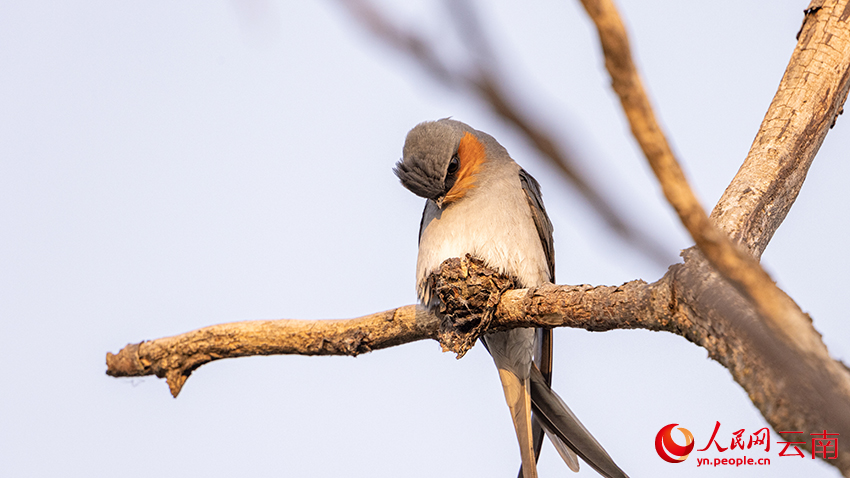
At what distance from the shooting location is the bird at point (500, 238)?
17.6 feet

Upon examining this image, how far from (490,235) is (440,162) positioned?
76 centimetres

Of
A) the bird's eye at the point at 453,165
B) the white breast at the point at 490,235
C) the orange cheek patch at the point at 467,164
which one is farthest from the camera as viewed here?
the bird's eye at the point at 453,165

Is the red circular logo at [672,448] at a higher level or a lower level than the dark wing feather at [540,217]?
lower

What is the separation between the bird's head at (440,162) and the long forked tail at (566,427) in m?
1.74

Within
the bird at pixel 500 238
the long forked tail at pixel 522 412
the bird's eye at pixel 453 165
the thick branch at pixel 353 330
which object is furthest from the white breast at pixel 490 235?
the long forked tail at pixel 522 412

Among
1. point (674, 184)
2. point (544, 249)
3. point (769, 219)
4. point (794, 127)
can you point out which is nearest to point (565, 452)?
point (544, 249)

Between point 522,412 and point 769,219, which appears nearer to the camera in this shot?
point 769,219

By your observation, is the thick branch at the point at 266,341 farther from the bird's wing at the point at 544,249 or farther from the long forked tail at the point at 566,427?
the bird's wing at the point at 544,249

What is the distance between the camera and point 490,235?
17.7 ft

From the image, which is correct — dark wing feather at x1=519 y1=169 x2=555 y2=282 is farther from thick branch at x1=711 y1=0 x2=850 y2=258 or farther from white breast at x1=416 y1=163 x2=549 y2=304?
thick branch at x1=711 y1=0 x2=850 y2=258

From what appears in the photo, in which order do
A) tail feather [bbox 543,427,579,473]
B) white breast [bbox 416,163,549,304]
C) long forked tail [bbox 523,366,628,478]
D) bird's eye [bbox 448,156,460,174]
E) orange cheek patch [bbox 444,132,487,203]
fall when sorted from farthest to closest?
bird's eye [bbox 448,156,460,174] → orange cheek patch [bbox 444,132,487,203] → white breast [bbox 416,163,549,304] → tail feather [bbox 543,427,579,473] → long forked tail [bbox 523,366,628,478]

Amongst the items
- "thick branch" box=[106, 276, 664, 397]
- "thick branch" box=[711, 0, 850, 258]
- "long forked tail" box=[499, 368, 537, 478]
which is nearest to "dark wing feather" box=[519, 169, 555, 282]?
"long forked tail" box=[499, 368, 537, 478]

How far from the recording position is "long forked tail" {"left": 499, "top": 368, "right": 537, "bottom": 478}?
542 cm

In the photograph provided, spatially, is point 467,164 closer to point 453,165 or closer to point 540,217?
point 453,165
